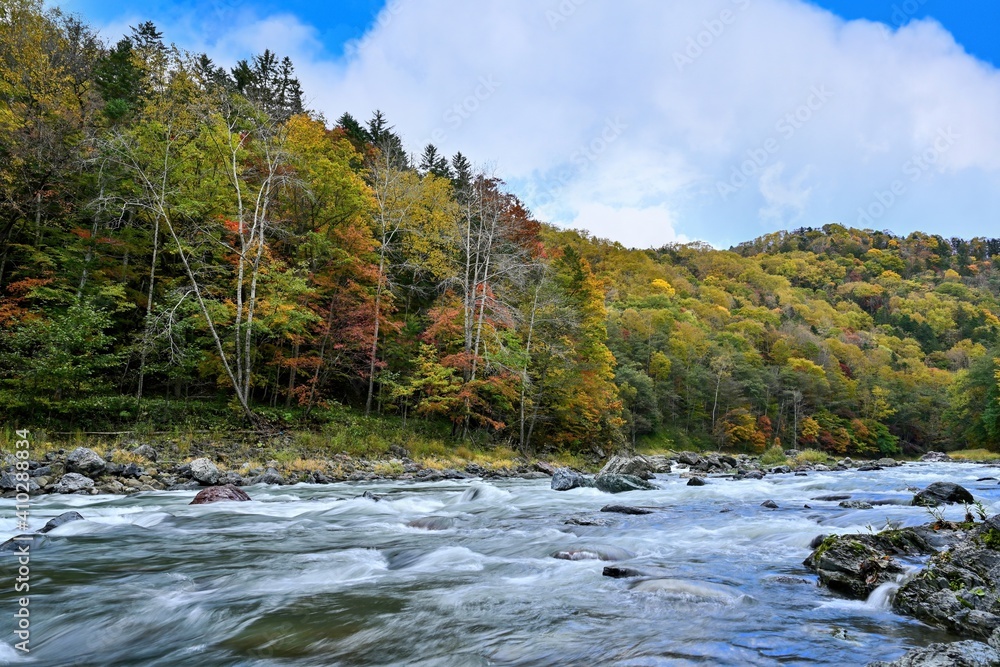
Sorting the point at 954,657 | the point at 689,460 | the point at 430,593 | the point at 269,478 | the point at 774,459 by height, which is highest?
the point at 954,657

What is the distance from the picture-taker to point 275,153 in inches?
738

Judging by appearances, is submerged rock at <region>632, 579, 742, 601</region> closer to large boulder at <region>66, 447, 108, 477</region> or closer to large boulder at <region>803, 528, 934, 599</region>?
large boulder at <region>803, 528, 934, 599</region>

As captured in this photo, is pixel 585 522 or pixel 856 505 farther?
pixel 856 505

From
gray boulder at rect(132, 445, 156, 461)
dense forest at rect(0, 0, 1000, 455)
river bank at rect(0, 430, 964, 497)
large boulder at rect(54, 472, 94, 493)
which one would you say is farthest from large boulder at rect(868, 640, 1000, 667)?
dense forest at rect(0, 0, 1000, 455)

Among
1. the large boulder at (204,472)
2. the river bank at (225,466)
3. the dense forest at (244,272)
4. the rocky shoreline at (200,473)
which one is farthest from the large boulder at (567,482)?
the large boulder at (204,472)

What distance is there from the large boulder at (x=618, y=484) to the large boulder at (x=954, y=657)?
40.6ft

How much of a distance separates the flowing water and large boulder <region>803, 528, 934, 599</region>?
233 mm

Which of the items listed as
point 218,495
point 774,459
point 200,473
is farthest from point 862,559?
point 774,459

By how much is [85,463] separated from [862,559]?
46.2 ft

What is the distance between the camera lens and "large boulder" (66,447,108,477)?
11508mm

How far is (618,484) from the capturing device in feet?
49.4

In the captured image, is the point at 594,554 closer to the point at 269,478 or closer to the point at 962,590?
the point at 962,590

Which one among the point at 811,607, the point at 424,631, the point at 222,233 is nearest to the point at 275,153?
the point at 222,233

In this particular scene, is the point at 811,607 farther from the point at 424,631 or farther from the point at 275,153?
the point at 275,153
